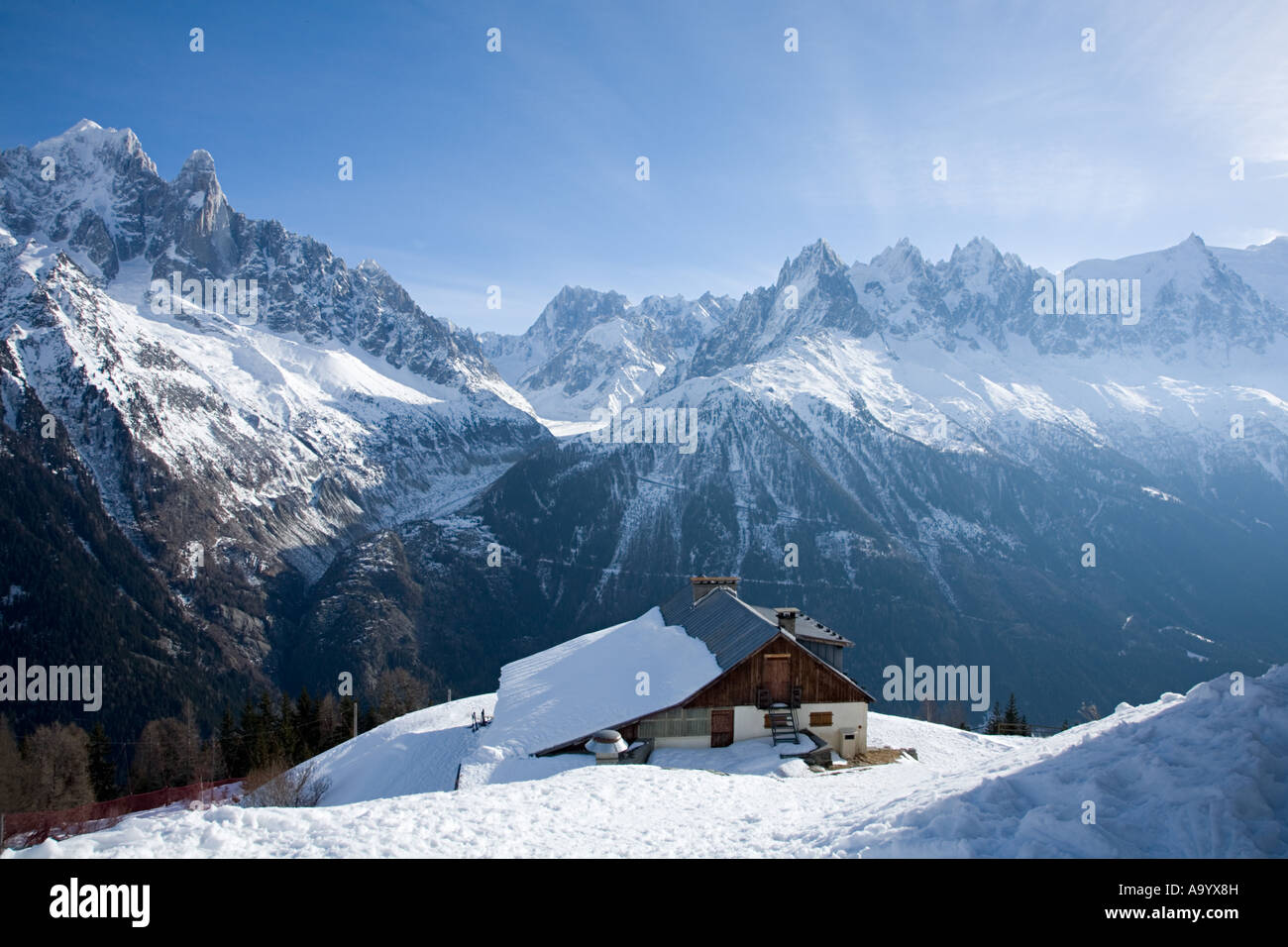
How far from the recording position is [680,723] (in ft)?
112

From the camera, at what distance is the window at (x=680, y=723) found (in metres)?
33.7

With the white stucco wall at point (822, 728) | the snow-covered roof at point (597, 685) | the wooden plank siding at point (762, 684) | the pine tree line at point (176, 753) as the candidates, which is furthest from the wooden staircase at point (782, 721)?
the pine tree line at point (176, 753)

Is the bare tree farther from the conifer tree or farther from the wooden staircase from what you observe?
the wooden staircase

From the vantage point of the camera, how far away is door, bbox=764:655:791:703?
35.1 meters

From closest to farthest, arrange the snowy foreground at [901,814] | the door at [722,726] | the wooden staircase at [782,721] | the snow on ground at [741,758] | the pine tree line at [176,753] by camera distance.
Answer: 1. the snowy foreground at [901,814]
2. the snow on ground at [741,758]
3. the door at [722,726]
4. the wooden staircase at [782,721]
5. the pine tree line at [176,753]

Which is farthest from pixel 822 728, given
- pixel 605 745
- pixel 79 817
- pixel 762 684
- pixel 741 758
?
pixel 79 817

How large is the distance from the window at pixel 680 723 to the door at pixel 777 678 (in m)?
3.44

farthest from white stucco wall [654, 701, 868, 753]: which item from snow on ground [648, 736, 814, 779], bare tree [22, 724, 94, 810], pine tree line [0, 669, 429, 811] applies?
bare tree [22, 724, 94, 810]

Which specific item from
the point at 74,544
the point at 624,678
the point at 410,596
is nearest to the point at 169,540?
the point at 74,544

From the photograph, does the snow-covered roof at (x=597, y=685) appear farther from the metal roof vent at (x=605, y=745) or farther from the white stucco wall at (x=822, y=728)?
the white stucco wall at (x=822, y=728)

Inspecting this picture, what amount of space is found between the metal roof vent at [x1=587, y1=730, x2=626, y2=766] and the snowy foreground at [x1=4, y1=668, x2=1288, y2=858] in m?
9.29

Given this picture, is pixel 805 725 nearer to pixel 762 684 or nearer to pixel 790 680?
pixel 790 680
